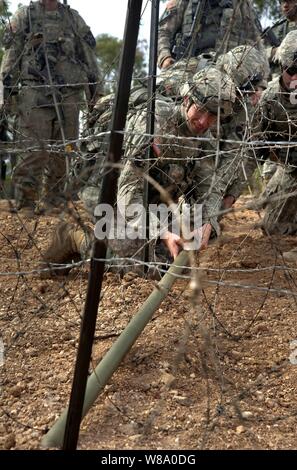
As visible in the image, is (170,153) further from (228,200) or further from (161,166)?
(228,200)

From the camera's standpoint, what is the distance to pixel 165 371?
2357 millimetres

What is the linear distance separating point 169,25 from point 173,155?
2.32 metres

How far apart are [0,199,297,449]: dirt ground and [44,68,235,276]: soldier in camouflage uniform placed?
30cm

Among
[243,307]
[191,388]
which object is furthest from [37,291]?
[191,388]

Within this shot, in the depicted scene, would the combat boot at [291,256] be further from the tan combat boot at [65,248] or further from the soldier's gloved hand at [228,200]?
the tan combat boot at [65,248]

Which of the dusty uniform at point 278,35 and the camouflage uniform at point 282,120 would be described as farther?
the dusty uniform at point 278,35

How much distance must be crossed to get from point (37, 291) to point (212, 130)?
5.20 ft

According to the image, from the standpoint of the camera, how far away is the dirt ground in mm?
1983

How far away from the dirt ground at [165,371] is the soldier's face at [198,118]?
754mm

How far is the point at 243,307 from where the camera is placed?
3.02 m

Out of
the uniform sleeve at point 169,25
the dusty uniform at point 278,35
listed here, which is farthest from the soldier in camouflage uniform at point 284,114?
the uniform sleeve at point 169,25

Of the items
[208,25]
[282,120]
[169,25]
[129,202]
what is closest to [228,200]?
[282,120]

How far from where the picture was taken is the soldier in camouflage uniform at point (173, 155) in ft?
9.32
